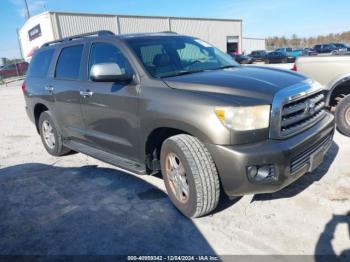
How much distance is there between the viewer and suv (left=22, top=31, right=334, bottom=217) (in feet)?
9.22

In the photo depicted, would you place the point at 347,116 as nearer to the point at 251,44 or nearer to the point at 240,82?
the point at 240,82

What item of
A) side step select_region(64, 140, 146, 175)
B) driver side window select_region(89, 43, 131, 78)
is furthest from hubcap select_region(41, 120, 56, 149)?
driver side window select_region(89, 43, 131, 78)

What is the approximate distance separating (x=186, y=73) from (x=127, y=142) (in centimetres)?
106

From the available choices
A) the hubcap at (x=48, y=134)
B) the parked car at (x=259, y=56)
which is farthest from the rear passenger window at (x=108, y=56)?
the parked car at (x=259, y=56)

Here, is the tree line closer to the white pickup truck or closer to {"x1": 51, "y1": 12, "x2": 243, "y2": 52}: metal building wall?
{"x1": 51, "y1": 12, "x2": 243, "y2": 52}: metal building wall

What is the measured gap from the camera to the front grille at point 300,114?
9.64ft

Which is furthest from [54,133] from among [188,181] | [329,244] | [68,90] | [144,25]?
[144,25]

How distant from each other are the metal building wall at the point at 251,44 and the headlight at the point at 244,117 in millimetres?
51769

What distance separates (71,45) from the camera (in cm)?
479

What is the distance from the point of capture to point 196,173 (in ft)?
9.76

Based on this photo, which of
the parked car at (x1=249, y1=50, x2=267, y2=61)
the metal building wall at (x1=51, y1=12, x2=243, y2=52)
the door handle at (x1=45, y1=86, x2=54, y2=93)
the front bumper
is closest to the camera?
the front bumper

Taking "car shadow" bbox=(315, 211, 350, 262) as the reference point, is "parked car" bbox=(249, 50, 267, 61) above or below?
below

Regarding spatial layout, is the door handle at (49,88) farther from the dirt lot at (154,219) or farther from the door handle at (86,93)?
the dirt lot at (154,219)

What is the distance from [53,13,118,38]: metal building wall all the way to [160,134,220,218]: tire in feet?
89.5
